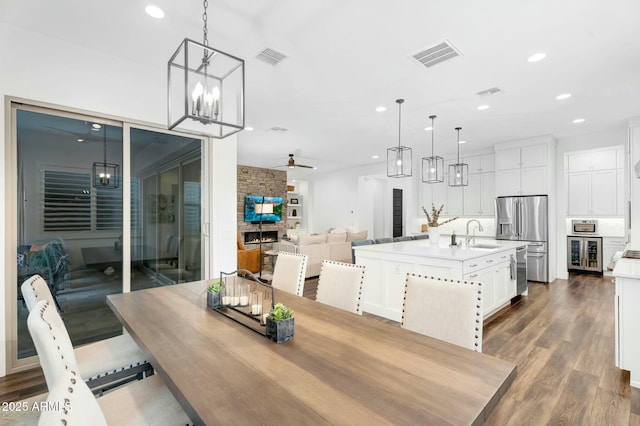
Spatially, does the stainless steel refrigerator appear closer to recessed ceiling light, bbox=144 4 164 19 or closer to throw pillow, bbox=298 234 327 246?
throw pillow, bbox=298 234 327 246

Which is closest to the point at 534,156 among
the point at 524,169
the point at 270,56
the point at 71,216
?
the point at 524,169

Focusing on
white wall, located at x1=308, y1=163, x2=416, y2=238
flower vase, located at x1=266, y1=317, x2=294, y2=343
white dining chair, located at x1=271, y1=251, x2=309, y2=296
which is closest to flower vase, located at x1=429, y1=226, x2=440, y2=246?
white dining chair, located at x1=271, y1=251, x2=309, y2=296

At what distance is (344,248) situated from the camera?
6.74 m

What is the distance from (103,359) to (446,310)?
75.0 inches

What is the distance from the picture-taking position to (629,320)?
2.35 meters

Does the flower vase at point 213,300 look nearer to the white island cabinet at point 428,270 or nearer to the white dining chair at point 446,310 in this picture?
the white dining chair at point 446,310

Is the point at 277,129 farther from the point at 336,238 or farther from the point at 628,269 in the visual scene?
the point at 628,269

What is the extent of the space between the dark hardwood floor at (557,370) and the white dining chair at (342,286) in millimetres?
1153

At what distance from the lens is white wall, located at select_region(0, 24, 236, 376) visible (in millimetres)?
2492

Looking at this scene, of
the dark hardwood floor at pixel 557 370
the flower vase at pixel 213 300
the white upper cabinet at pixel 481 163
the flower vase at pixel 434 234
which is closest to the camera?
the flower vase at pixel 213 300

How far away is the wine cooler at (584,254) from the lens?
257 inches

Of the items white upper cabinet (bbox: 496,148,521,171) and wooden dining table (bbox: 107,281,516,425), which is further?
white upper cabinet (bbox: 496,148,521,171)

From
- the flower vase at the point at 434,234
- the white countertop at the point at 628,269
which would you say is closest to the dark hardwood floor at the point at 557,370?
the white countertop at the point at 628,269

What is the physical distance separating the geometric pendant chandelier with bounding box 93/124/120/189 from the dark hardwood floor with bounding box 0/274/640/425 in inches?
67.9
